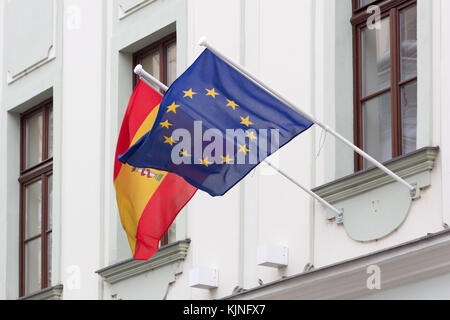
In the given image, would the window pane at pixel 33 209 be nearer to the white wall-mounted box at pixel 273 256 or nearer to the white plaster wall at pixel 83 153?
the white plaster wall at pixel 83 153

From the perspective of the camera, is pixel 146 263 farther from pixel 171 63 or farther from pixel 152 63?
pixel 152 63

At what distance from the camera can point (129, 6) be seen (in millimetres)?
19078

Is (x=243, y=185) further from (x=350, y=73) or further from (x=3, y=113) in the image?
(x=3, y=113)

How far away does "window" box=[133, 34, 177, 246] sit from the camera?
18359 mm

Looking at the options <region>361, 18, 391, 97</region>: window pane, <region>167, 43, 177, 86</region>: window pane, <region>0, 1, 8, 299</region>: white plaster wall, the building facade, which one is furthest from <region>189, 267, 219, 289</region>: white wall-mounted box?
<region>0, 1, 8, 299</region>: white plaster wall

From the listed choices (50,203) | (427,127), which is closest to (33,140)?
(50,203)

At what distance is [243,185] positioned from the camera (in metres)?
16.3

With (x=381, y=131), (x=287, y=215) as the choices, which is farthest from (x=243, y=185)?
(x=381, y=131)

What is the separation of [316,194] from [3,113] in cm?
836

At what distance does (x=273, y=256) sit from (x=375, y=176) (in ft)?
5.48

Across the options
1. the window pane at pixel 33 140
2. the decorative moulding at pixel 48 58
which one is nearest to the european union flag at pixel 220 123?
the decorative moulding at pixel 48 58

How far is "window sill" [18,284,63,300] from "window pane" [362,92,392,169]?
20.3 feet

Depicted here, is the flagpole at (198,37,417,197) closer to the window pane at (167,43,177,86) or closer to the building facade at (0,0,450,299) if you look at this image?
the building facade at (0,0,450,299)

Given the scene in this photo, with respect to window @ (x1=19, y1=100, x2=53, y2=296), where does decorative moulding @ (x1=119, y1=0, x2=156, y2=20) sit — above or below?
above
